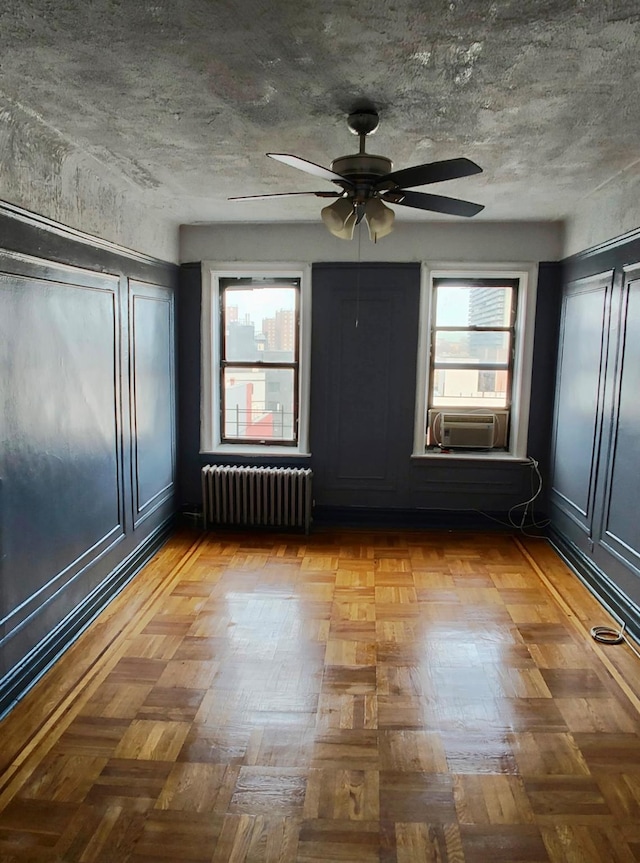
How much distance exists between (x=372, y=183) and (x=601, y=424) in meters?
2.44

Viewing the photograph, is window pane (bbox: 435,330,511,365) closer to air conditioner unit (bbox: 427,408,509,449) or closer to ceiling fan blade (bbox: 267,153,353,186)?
air conditioner unit (bbox: 427,408,509,449)

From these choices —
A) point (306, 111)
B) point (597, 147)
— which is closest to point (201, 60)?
point (306, 111)

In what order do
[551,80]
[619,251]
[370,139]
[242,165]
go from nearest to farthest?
1. [551,80]
2. [370,139]
3. [242,165]
4. [619,251]

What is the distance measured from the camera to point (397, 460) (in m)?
5.57

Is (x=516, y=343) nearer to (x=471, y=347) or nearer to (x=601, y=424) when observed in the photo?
(x=471, y=347)

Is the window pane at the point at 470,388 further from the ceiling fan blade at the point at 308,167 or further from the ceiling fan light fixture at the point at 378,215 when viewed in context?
the ceiling fan blade at the point at 308,167

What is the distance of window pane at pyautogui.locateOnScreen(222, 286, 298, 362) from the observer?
5602 millimetres

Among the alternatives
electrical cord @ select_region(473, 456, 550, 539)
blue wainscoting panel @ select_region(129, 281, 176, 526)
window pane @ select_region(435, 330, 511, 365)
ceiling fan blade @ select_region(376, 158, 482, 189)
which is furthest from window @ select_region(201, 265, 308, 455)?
ceiling fan blade @ select_region(376, 158, 482, 189)

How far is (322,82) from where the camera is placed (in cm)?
242

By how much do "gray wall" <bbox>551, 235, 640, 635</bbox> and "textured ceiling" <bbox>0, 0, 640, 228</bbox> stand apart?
31.8 inches

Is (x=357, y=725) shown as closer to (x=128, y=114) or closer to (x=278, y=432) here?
(x=128, y=114)

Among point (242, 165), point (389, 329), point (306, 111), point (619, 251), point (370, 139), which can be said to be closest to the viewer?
point (306, 111)

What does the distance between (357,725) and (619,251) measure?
328 cm

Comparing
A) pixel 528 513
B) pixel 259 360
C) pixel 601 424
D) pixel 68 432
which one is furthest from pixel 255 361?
pixel 601 424
